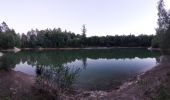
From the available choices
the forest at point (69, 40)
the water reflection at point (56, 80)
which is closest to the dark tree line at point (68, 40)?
the forest at point (69, 40)

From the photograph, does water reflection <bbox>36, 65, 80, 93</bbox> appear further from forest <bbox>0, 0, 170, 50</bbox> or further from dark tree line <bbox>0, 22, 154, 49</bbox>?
dark tree line <bbox>0, 22, 154, 49</bbox>

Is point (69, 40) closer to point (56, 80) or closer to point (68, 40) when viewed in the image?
point (68, 40)

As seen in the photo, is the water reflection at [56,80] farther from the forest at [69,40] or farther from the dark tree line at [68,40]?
the dark tree line at [68,40]

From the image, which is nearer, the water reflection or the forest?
the water reflection

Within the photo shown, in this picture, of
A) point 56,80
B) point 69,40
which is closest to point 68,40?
point 69,40

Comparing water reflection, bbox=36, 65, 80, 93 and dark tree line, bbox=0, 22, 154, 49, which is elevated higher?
dark tree line, bbox=0, 22, 154, 49

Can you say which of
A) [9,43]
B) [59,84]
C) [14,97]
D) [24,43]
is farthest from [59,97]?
[24,43]

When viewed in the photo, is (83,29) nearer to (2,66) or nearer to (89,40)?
(89,40)

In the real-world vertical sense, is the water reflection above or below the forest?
below

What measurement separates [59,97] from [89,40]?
84.3 meters

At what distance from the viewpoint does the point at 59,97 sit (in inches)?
426

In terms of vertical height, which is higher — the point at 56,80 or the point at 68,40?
the point at 68,40

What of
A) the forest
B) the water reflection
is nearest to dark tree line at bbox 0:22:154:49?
the forest

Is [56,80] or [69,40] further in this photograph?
[69,40]
